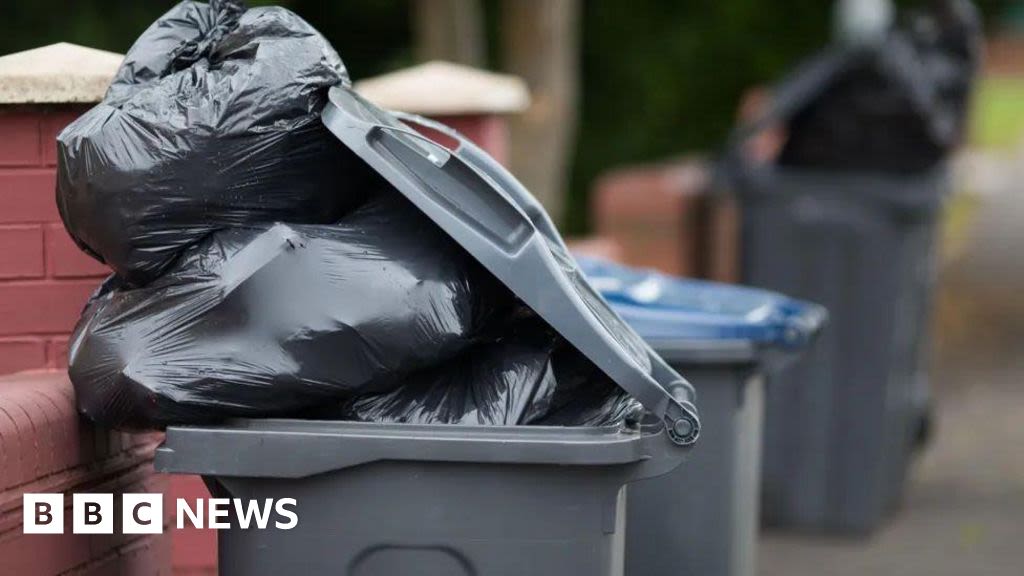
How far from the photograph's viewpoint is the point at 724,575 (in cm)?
441

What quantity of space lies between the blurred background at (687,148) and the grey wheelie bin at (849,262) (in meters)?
0.24

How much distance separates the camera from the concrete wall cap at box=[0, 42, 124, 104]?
12.7 ft

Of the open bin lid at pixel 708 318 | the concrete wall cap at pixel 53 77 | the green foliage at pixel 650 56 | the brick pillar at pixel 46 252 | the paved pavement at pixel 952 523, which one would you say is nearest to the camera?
the brick pillar at pixel 46 252

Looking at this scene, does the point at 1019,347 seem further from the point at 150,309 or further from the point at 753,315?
the point at 150,309

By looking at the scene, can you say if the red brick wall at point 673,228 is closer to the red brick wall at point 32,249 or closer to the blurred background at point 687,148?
the blurred background at point 687,148

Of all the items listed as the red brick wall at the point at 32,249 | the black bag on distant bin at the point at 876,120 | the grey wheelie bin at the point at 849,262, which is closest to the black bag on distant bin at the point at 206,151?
the red brick wall at the point at 32,249

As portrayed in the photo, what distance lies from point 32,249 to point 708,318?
165 cm

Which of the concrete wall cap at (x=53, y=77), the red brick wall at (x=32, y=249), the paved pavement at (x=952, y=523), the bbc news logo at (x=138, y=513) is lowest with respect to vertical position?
the paved pavement at (x=952, y=523)

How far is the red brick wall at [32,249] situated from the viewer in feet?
12.9

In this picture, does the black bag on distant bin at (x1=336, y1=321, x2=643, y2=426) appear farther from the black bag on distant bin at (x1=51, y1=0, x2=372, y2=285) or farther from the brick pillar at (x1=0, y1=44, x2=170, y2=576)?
the brick pillar at (x1=0, y1=44, x2=170, y2=576)

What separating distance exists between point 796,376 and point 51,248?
381 centimetres

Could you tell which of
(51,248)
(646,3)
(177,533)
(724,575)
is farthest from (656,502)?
(646,3)

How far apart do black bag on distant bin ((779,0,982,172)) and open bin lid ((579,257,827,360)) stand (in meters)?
2.52

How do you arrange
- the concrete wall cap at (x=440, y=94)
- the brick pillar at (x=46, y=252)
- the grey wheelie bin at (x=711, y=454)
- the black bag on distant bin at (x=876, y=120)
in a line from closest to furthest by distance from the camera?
the brick pillar at (x=46, y=252) → the grey wheelie bin at (x=711, y=454) → the concrete wall cap at (x=440, y=94) → the black bag on distant bin at (x=876, y=120)
